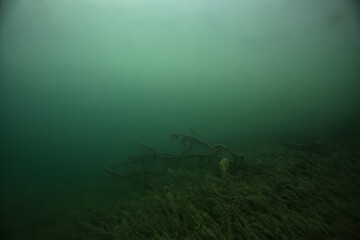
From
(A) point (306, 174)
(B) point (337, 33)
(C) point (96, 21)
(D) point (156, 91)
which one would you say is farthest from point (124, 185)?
(B) point (337, 33)

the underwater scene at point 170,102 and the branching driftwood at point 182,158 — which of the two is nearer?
the underwater scene at point 170,102

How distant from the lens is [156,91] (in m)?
4.00

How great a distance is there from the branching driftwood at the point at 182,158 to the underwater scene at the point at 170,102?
0.06 ft

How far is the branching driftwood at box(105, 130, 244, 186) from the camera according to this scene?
9.19ft

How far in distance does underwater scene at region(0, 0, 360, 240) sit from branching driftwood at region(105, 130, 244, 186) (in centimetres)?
2

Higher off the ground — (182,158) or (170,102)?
(170,102)

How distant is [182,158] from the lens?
3.00 m

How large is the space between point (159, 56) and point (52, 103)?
2.35 m

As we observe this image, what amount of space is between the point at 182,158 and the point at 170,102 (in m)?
1.21

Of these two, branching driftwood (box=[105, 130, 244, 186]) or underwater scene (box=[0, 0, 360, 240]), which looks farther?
branching driftwood (box=[105, 130, 244, 186])

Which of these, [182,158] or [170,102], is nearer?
[182,158]

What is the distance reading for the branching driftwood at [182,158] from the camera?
9.19ft

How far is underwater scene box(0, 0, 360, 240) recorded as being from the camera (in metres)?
2.65

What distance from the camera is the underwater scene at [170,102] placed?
2.65 metres
